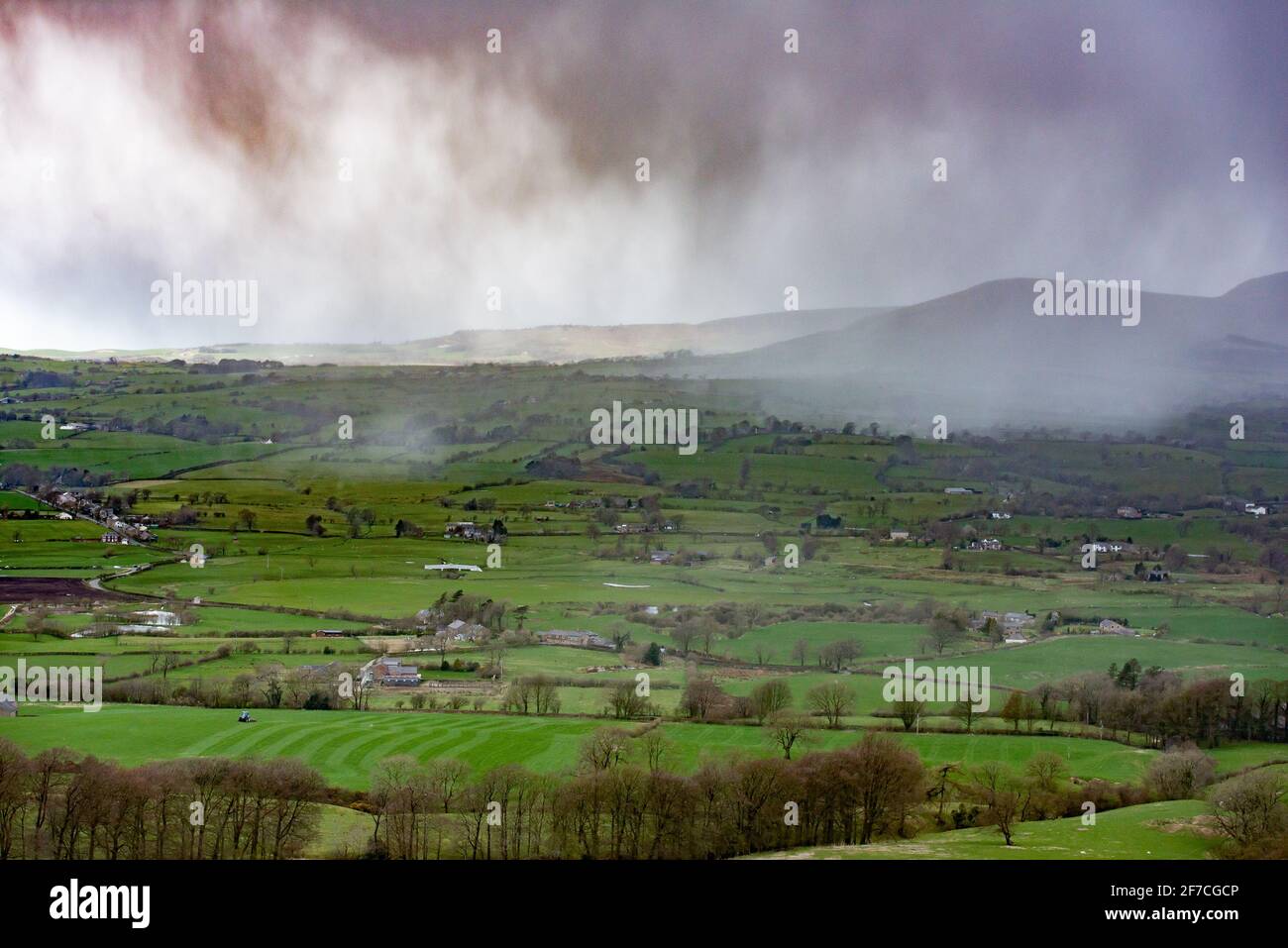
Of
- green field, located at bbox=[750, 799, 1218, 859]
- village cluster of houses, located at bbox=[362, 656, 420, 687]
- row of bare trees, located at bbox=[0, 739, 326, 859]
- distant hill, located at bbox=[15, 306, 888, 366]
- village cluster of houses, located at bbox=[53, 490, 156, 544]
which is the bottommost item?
green field, located at bbox=[750, 799, 1218, 859]

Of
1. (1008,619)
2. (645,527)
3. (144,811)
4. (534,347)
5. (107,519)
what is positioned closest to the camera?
(144,811)

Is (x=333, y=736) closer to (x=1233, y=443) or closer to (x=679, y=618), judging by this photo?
(x=679, y=618)

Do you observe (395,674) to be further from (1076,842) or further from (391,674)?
(1076,842)

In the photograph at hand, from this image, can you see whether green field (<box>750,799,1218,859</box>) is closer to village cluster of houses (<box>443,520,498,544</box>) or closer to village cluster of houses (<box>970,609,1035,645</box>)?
village cluster of houses (<box>970,609,1035,645</box>)

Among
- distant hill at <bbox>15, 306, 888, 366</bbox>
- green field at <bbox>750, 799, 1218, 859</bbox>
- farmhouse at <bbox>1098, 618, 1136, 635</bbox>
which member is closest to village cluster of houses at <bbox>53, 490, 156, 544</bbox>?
distant hill at <bbox>15, 306, 888, 366</bbox>

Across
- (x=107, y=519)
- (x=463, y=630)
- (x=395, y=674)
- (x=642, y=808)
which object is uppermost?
(x=107, y=519)

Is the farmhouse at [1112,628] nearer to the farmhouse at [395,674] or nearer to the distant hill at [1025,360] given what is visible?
the farmhouse at [395,674]

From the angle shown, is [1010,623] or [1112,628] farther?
[1010,623]

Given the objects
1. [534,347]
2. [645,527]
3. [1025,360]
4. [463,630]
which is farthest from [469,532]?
[1025,360]

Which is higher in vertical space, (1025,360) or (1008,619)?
(1025,360)
